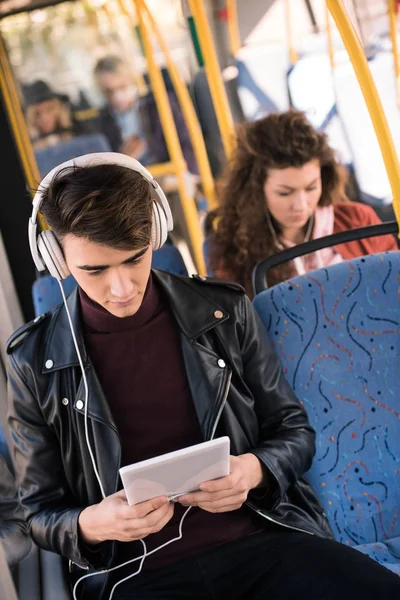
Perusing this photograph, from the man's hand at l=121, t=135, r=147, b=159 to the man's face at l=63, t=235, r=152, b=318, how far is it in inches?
162

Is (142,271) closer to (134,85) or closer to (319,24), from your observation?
(319,24)

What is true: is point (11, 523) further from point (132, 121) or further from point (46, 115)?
point (132, 121)

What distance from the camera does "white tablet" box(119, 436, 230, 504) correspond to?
1.43 m

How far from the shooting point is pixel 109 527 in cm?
159

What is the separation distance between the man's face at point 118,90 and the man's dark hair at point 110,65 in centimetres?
5

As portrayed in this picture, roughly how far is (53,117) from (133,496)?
4.37 meters

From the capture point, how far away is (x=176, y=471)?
1.48 meters

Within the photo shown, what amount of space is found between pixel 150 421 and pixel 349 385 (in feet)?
1.75

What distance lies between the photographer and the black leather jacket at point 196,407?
172 centimetres

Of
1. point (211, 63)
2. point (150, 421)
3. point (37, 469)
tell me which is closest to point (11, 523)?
point (37, 469)

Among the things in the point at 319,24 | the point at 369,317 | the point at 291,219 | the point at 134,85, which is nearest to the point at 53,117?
the point at 134,85

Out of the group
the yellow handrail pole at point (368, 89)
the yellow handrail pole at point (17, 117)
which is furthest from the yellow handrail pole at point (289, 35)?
the yellow handrail pole at point (368, 89)

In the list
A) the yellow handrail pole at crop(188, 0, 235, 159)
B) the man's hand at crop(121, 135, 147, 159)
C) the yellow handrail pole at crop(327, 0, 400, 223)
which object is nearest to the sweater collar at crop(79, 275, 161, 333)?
the yellow handrail pole at crop(327, 0, 400, 223)

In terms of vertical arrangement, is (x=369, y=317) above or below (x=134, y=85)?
below
